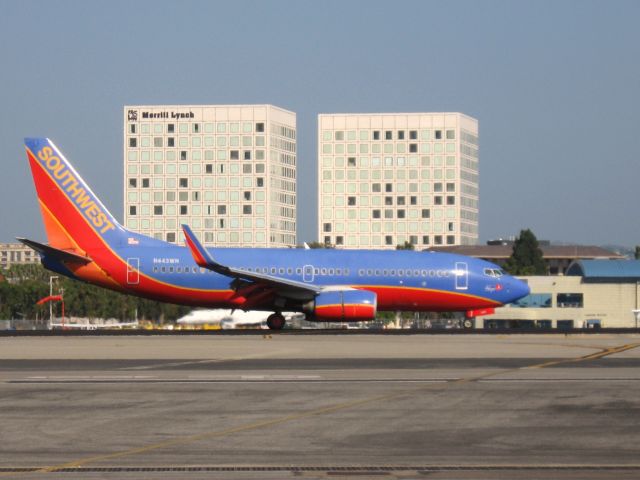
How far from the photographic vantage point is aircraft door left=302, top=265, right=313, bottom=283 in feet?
163

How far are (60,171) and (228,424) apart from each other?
110 ft

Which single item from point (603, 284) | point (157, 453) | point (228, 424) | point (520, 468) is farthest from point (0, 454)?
point (603, 284)

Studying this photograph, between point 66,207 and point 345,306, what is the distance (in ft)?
41.1

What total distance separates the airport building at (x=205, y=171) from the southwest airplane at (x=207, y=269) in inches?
5559

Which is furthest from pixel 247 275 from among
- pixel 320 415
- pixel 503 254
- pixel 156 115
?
pixel 156 115

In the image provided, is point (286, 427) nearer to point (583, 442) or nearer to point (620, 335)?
point (583, 442)

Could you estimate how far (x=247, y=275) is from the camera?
47.5 meters

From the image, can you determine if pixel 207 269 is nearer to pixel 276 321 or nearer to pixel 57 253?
pixel 276 321

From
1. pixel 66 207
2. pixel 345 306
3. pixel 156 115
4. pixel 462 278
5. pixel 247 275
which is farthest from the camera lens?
pixel 156 115

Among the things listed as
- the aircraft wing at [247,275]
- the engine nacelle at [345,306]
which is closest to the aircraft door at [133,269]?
the aircraft wing at [247,275]

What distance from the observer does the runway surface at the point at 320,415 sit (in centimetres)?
1482

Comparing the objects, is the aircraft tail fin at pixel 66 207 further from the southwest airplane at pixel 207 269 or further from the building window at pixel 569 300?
the building window at pixel 569 300

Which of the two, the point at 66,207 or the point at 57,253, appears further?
the point at 66,207

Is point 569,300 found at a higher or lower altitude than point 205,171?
lower
